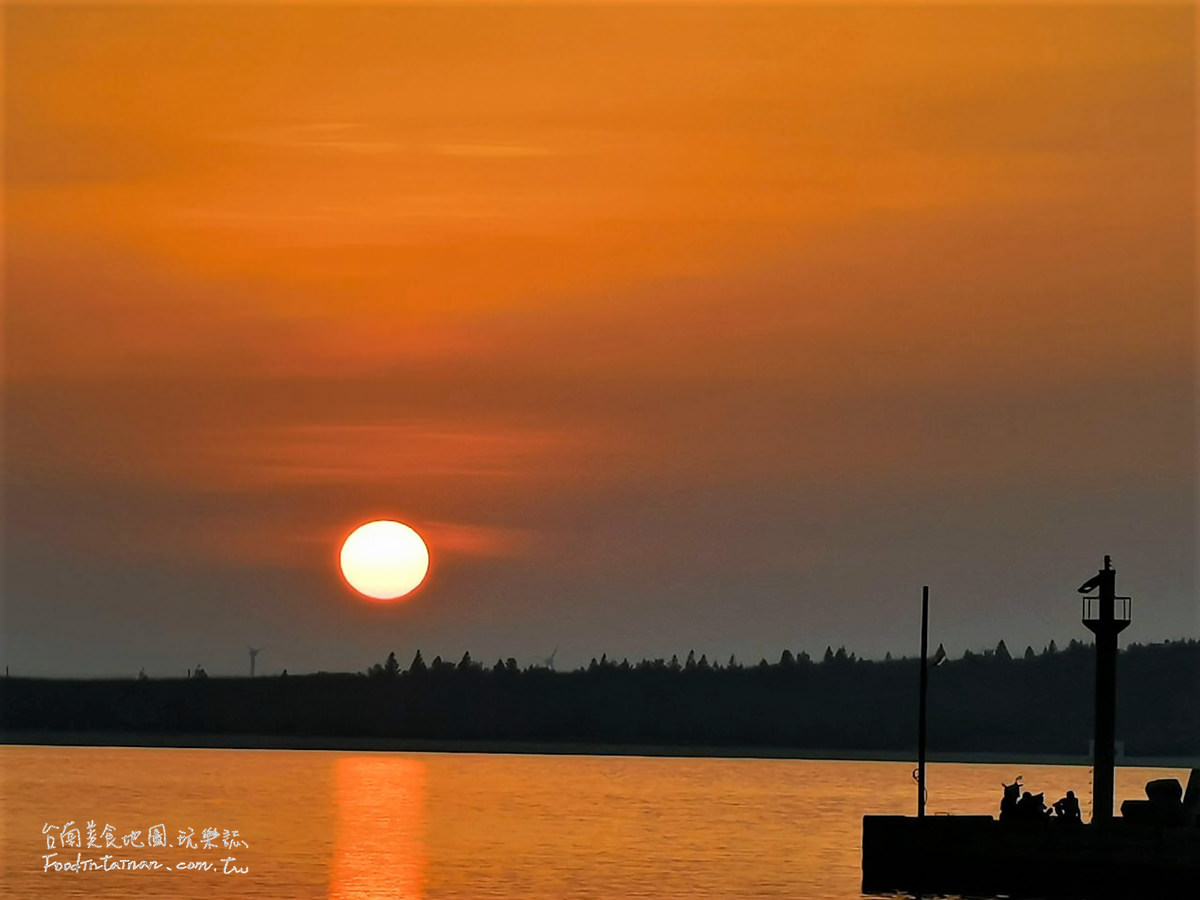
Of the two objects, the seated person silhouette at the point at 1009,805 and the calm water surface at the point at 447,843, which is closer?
the seated person silhouette at the point at 1009,805

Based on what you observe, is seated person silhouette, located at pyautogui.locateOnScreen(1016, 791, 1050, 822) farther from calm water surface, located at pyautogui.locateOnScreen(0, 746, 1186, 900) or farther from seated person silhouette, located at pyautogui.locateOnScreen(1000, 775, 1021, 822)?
calm water surface, located at pyautogui.locateOnScreen(0, 746, 1186, 900)

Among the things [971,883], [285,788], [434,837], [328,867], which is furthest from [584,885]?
[285,788]

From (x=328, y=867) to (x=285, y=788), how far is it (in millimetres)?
103024

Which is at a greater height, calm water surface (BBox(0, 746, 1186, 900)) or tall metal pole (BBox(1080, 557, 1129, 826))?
tall metal pole (BBox(1080, 557, 1129, 826))

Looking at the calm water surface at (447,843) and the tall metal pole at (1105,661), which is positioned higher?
the tall metal pole at (1105,661)

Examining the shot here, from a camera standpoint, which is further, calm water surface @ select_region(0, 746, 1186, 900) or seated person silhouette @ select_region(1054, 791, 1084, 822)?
calm water surface @ select_region(0, 746, 1186, 900)

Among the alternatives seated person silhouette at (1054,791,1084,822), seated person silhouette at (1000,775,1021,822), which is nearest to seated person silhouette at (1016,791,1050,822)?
seated person silhouette at (1000,775,1021,822)

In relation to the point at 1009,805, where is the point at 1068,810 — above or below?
below

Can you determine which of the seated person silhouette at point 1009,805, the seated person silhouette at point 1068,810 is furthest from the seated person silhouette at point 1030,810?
the seated person silhouette at point 1068,810

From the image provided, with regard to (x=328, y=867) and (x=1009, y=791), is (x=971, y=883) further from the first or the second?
(x=328, y=867)

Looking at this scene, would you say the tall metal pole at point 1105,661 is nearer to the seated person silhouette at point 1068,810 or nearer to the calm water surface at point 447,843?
the seated person silhouette at point 1068,810

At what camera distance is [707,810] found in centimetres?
16225

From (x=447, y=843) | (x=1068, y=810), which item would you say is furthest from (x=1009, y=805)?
(x=447, y=843)

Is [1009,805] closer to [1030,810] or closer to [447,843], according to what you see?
[1030,810]
